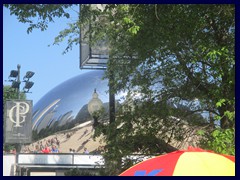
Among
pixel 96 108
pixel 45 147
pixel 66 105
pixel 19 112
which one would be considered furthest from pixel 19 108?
pixel 66 105

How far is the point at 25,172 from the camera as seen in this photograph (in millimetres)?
10102

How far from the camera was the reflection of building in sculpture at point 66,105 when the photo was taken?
1429 centimetres

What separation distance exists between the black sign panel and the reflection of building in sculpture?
394 centimetres

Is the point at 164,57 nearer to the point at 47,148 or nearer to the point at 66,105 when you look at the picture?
the point at 47,148

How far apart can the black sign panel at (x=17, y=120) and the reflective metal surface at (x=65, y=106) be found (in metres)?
3.94

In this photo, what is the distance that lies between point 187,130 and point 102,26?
2.65 metres

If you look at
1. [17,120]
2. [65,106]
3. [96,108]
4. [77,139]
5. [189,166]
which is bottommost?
[189,166]

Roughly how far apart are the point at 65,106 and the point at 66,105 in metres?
0.07

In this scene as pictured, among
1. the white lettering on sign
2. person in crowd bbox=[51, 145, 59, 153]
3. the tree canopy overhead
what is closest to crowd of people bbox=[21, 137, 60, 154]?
person in crowd bbox=[51, 145, 59, 153]

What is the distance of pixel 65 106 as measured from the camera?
15336 millimetres

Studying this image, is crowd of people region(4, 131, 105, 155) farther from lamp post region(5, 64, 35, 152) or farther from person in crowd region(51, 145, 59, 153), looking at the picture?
lamp post region(5, 64, 35, 152)

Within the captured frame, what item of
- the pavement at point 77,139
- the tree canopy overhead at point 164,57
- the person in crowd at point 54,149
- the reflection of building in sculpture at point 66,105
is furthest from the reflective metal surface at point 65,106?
the tree canopy overhead at point 164,57

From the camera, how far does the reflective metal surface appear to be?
46.6ft
